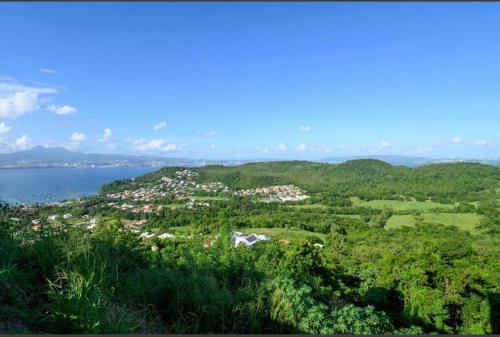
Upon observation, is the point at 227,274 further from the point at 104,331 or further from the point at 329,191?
the point at 329,191

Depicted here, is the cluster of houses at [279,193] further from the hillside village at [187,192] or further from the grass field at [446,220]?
the grass field at [446,220]

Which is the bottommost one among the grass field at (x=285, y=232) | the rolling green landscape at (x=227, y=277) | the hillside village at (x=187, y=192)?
the grass field at (x=285, y=232)

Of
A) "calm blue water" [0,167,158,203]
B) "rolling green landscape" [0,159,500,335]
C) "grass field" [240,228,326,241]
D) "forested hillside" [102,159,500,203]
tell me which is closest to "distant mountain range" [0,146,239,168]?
"calm blue water" [0,167,158,203]

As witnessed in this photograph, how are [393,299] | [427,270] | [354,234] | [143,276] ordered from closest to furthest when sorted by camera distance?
[143,276] < [393,299] < [427,270] < [354,234]

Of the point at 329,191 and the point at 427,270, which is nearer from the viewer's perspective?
the point at 427,270

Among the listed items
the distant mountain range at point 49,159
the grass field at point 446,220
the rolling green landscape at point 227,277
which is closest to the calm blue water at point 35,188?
the rolling green landscape at point 227,277

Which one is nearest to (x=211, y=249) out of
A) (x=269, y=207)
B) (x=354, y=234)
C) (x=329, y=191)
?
(x=354, y=234)

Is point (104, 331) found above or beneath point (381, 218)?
above

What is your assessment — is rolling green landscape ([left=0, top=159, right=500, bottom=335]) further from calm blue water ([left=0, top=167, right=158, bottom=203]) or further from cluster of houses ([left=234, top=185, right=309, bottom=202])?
cluster of houses ([left=234, top=185, right=309, bottom=202])
